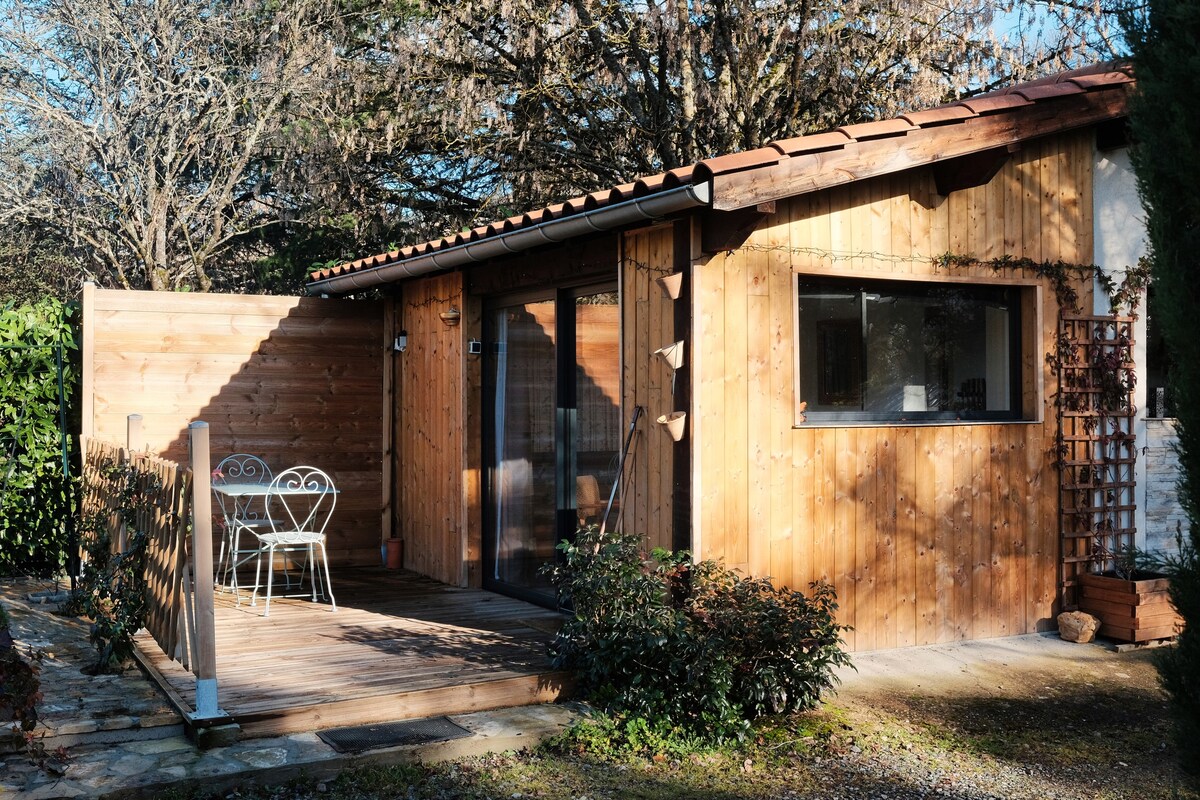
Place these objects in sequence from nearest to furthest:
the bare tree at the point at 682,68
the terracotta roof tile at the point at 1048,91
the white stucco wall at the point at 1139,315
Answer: the terracotta roof tile at the point at 1048,91 → the white stucco wall at the point at 1139,315 → the bare tree at the point at 682,68

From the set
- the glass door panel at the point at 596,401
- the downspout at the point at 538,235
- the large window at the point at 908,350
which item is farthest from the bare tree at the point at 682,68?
the glass door panel at the point at 596,401

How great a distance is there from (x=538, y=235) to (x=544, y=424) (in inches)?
59.0

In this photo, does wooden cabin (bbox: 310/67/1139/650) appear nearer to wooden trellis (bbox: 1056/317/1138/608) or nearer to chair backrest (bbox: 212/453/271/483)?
wooden trellis (bbox: 1056/317/1138/608)

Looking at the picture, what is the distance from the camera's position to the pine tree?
107 inches

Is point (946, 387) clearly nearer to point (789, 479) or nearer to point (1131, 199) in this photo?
point (789, 479)

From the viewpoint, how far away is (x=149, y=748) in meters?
4.36

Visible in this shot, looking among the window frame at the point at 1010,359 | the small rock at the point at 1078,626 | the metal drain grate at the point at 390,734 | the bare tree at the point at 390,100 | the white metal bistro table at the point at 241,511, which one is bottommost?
the metal drain grate at the point at 390,734

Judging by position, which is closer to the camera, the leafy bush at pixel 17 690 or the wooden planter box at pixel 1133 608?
the leafy bush at pixel 17 690

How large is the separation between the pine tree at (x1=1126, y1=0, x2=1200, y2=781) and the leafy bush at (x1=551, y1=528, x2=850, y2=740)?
2170mm

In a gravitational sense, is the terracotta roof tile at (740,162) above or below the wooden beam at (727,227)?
above

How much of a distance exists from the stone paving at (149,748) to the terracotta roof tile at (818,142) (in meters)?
2.47

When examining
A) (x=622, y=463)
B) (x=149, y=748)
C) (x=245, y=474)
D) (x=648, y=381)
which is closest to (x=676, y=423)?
(x=648, y=381)

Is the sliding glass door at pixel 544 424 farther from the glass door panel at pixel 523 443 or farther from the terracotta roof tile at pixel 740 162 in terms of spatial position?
the terracotta roof tile at pixel 740 162

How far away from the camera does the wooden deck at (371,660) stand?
4754mm
